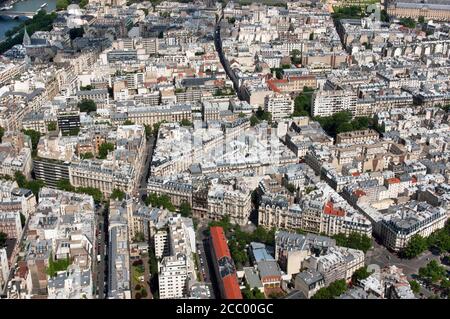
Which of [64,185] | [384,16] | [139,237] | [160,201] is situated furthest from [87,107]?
[384,16]

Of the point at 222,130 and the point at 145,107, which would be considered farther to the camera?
the point at 145,107

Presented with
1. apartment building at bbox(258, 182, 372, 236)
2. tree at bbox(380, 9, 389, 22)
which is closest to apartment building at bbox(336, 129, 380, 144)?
apartment building at bbox(258, 182, 372, 236)

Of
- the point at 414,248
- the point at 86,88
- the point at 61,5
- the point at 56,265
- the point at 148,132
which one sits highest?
the point at 61,5

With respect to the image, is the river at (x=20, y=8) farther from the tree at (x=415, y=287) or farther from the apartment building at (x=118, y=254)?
the tree at (x=415, y=287)

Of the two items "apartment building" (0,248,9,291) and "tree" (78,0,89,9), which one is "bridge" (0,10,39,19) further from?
"apartment building" (0,248,9,291)

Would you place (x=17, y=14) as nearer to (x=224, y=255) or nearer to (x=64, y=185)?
(x=64, y=185)

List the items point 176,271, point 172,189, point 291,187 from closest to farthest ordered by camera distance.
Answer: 1. point 176,271
2. point 172,189
3. point 291,187
